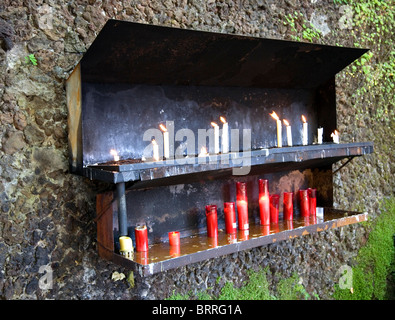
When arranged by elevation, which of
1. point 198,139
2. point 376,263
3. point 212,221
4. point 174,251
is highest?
point 198,139

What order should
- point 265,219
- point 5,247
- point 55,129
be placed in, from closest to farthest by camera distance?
A: point 5,247 → point 55,129 → point 265,219

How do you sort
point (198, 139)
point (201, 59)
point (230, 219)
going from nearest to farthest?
point (201, 59) < point (230, 219) < point (198, 139)

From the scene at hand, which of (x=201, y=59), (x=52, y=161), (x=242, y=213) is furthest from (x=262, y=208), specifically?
(x=52, y=161)

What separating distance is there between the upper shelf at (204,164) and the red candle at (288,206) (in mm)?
282

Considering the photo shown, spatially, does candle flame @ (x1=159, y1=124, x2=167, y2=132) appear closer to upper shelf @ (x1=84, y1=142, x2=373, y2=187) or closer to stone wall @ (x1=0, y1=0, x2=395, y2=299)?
upper shelf @ (x1=84, y1=142, x2=373, y2=187)

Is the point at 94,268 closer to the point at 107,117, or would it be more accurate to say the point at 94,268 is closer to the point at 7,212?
the point at 7,212

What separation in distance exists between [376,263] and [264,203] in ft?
6.14

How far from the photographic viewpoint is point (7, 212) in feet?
8.14

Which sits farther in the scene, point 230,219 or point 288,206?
point 288,206

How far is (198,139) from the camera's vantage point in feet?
10.7

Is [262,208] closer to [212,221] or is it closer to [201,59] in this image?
[212,221]

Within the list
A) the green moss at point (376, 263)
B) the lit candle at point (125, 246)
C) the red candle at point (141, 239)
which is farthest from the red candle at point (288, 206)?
the lit candle at point (125, 246)

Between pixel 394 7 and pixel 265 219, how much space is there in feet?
9.51

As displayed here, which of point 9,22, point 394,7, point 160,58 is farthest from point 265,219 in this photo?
point 394,7
